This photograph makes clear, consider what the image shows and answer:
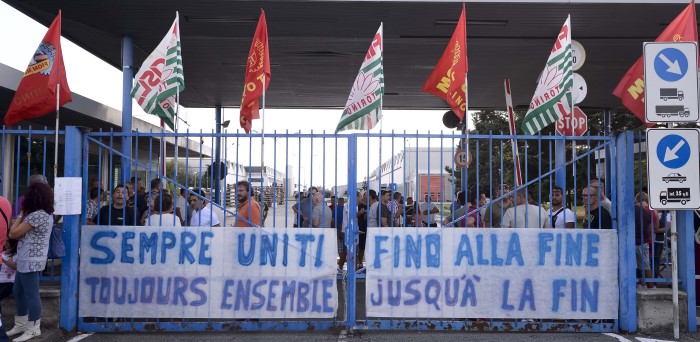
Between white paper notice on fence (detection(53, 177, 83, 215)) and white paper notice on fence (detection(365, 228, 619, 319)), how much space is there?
325 cm

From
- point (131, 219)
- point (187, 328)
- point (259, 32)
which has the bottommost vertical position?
point (187, 328)

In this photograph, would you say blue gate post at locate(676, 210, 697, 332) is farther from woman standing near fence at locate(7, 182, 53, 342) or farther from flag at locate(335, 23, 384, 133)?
woman standing near fence at locate(7, 182, 53, 342)

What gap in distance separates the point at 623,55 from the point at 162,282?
39.3 ft

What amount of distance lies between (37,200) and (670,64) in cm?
684

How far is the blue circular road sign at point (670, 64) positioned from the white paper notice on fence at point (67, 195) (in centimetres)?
645

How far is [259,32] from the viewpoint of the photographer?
814 cm

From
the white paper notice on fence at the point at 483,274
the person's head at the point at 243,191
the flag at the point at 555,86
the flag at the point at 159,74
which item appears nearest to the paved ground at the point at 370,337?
the white paper notice on fence at the point at 483,274

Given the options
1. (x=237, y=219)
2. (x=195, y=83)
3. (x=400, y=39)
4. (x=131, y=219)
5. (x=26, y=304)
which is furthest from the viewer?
(x=195, y=83)

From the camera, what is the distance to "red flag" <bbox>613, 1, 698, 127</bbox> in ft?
25.2

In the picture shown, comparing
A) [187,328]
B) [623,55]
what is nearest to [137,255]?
[187,328]

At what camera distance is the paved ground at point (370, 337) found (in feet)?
22.9

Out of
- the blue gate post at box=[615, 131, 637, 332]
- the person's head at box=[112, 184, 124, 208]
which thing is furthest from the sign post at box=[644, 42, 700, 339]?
the person's head at box=[112, 184, 124, 208]

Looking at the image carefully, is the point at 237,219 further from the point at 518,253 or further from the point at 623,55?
the point at 623,55

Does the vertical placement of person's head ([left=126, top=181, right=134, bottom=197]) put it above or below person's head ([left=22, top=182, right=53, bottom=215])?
above
